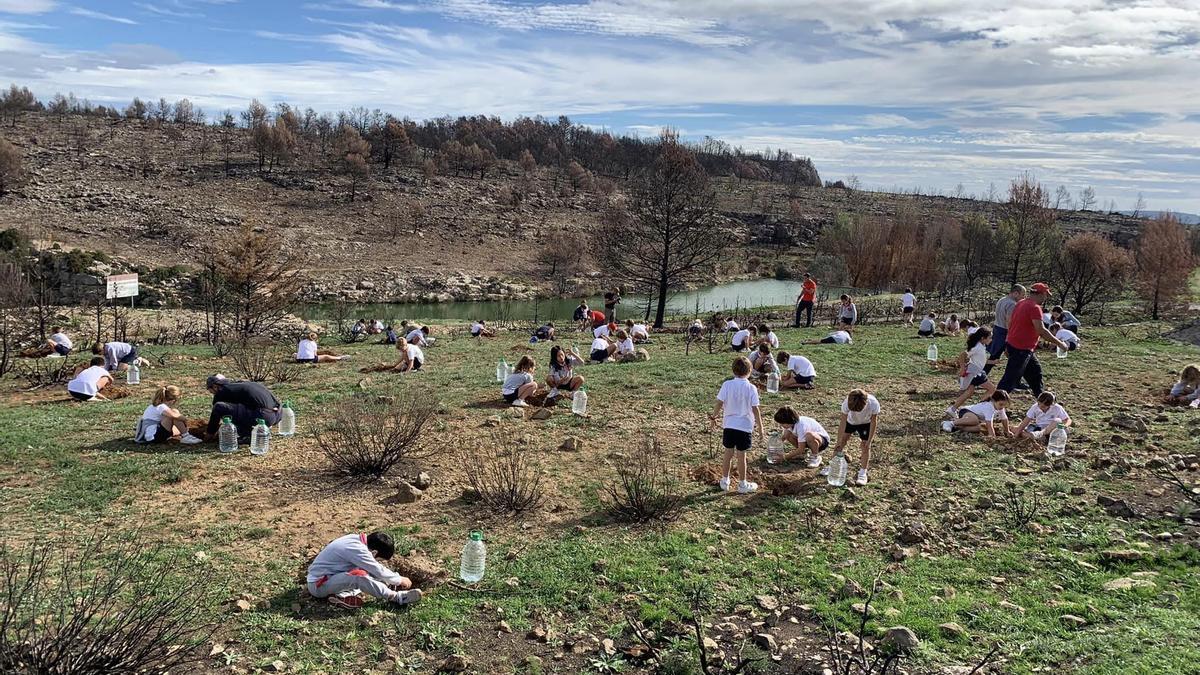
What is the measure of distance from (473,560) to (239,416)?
4102 millimetres

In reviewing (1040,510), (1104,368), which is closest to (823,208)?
(1104,368)

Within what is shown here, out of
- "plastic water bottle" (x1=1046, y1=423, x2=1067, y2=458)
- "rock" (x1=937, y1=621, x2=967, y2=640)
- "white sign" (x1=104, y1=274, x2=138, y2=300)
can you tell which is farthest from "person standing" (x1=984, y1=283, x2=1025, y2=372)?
"white sign" (x1=104, y1=274, x2=138, y2=300)

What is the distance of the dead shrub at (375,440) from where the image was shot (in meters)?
7.09

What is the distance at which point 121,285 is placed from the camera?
1473cm

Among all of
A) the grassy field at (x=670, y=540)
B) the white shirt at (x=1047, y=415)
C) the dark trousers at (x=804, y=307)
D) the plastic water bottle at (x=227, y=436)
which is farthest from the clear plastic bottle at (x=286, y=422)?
the dark trousers at (x=804, y=307)

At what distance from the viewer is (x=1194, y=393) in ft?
32.0

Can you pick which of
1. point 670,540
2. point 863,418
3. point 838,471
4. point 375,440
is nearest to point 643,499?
point 670,540

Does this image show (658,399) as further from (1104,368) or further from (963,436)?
(1104,368)

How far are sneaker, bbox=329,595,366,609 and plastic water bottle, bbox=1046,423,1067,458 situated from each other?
23.3ft

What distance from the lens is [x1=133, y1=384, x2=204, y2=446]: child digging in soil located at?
7.81 metres

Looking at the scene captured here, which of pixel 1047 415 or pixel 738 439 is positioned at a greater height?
pixel 1047 415

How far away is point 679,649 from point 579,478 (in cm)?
306

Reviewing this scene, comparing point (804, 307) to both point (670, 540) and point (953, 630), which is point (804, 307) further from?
point (953, 630)

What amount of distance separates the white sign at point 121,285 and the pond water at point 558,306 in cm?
1131
